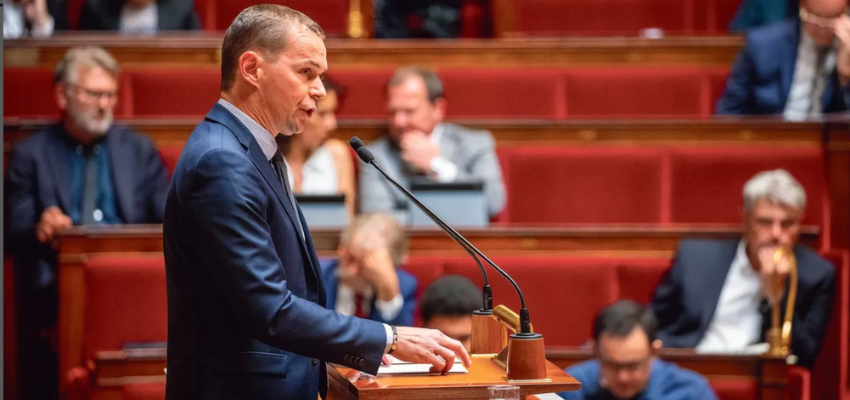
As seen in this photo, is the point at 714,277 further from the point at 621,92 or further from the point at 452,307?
the point at 621,92

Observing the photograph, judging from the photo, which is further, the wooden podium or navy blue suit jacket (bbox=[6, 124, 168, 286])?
navy blue suit jacket (bbox=[6, 124, 168, 286])

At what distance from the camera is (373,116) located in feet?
5.74

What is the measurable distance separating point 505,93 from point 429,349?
46.5 inches

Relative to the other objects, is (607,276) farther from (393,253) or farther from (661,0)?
(661,0)

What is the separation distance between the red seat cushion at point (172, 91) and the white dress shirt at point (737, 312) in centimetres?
84

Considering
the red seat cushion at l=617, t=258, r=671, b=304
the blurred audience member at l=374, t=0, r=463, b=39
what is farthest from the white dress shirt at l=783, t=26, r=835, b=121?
the blurred audience member at l=374, t=0, r=463, b=39

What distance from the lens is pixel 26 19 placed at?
1863mm

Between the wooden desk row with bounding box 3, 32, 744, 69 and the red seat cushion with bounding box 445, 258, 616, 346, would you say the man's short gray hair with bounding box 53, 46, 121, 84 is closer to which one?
the wooden desk row with bounding box 3, 32, 744, 69

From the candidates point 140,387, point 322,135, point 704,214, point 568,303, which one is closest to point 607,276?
point 568,303

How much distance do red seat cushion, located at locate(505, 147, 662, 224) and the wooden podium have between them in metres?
0.93

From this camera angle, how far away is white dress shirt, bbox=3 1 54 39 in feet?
6.09

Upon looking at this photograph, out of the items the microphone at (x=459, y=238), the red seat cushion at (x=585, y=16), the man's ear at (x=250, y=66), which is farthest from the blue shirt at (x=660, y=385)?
the red seat cushion at (x=585, y=16)

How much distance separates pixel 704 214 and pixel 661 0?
0.61 m

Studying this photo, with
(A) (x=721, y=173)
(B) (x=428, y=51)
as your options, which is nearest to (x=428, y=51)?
(B) (x=428, y=51)
